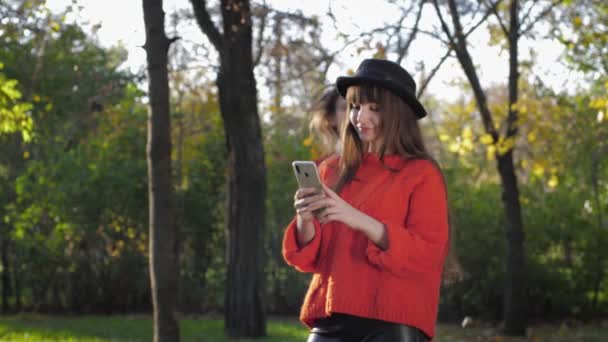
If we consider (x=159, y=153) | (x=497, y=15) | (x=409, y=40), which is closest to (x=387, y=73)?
(x=159, y=153)

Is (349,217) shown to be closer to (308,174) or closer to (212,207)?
(308,174)

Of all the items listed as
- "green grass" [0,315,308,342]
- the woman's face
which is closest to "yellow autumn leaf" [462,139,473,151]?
"green grass" [0,315,308,342]

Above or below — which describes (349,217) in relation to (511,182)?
below

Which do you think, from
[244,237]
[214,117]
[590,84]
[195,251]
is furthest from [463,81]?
[244,237]

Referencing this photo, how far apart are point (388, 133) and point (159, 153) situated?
14.9 feet

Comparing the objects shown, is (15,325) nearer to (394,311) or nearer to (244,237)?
→ (244,237)

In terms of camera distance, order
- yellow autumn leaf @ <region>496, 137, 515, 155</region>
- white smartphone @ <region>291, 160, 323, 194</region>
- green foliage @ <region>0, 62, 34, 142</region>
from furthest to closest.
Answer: yellow autumn leaf @ <region>496, 137, 515, 155</region> → green foliage @ <region>0, 62, 34, 142</region> → white smartphone @ <region>291, 160, 323, 194</region>

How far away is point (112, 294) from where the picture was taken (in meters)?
17.5

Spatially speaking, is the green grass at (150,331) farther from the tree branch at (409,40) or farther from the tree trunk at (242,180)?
the tree branch at (409,40)

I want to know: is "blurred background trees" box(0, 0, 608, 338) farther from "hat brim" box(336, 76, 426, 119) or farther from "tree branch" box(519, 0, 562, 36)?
"hat brim" box(336, 76, 426, 119)

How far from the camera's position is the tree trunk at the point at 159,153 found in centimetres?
811

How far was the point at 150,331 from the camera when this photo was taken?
13.7 metres

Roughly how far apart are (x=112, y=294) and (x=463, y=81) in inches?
279

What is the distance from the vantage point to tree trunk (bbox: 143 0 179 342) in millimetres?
8109
